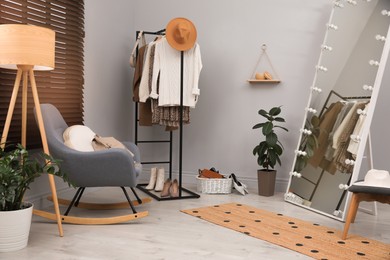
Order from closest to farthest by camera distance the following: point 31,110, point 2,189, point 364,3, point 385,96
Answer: point 2,189, point 31,110, point 364,3, point 385,96

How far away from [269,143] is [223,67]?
1.05m

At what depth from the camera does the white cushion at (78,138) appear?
3.09 metres

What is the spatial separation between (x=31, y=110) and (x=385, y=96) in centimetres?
306

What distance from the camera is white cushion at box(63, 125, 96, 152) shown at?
3.09 m

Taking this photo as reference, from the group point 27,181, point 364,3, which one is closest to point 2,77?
point 27,181

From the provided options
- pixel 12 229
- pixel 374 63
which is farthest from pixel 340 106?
pixel 12 229

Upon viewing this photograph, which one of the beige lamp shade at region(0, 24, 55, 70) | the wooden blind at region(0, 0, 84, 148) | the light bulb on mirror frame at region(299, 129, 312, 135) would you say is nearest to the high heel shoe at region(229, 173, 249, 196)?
the light bulb on mirror frame at region(299, 129, 312, 135)

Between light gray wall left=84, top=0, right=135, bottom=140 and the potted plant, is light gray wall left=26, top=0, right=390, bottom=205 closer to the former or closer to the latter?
light gray wall left=84, top=0, right=135, bottom=140

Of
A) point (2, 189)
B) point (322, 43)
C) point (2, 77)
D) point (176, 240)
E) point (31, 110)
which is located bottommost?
point (176, 240)

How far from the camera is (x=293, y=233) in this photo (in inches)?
113

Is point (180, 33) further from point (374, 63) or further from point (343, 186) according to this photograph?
point (343, 186)

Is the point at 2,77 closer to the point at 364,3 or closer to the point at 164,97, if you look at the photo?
the point at 164,97

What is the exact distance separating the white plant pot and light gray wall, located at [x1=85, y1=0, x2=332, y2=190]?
1664 mm

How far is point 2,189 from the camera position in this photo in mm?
2408
